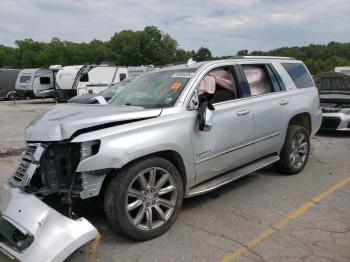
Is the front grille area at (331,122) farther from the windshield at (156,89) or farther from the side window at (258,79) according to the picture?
the windshield at (156,89)

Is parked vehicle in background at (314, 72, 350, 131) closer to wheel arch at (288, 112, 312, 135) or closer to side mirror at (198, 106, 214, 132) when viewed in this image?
wheel arch at (288, 112, 312, 135)

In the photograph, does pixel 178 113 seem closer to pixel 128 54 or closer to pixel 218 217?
pixel 218 217

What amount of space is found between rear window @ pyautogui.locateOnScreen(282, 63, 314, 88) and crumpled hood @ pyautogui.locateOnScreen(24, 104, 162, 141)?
2893 millimetres

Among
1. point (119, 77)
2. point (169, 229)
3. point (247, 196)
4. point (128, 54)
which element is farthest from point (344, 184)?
point (128, 54)

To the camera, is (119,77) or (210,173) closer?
(210,173)

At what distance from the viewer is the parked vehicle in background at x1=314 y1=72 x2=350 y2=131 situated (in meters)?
9.09

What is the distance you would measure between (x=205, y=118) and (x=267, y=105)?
4.78 feet

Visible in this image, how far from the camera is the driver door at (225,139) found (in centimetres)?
420

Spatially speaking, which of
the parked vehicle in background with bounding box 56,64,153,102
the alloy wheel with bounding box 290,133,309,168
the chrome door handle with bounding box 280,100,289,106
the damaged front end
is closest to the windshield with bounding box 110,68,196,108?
the damaged front end

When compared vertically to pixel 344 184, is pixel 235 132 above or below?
above

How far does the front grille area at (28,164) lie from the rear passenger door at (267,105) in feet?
8.83

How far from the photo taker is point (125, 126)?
366cm

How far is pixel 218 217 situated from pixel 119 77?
20745mm

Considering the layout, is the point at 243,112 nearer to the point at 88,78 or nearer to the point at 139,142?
the point at 139,142
